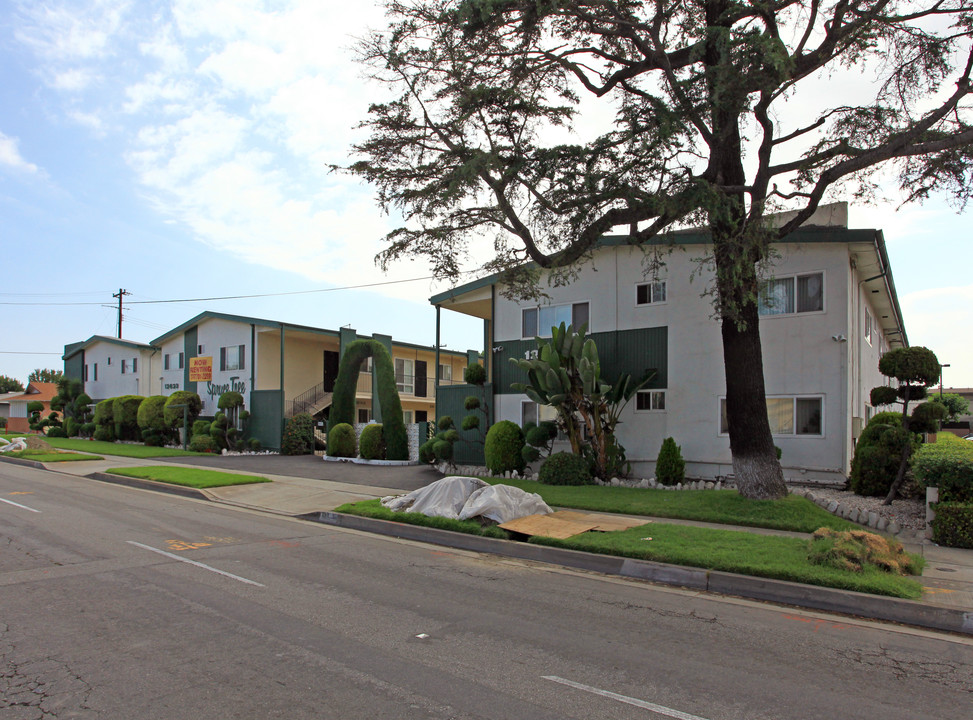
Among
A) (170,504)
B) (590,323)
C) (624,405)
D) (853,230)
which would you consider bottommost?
(170,504)

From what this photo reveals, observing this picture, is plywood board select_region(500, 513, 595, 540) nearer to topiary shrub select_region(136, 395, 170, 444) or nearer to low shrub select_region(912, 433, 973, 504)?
low shrub select_region(912, 433, 973, 504)

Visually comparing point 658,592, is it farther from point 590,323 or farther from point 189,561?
point 590,323

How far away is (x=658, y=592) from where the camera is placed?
7.99 m

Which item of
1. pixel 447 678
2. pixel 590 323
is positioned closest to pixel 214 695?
pixel 447 678

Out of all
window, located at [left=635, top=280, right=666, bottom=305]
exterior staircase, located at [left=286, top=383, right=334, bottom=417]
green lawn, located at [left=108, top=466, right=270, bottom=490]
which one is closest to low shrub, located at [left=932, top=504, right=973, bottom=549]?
window, located at [left=635, top=280, right=666, bottom=305]

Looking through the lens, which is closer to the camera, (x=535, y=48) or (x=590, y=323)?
(x=535, y=48)

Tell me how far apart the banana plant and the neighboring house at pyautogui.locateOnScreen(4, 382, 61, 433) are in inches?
2253

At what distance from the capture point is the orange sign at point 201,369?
123 ft

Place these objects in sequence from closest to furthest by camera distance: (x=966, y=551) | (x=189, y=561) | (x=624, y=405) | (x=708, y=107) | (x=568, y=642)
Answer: (x=568, y=642) → (x=189, y=561) → (x=966, y=551) → (x=708, y=107) → (x=624, y=405)

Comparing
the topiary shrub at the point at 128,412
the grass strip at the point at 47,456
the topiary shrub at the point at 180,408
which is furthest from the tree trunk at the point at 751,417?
the topiary shrub at the point at 128,412

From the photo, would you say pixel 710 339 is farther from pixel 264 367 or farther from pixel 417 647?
pixel 264 367

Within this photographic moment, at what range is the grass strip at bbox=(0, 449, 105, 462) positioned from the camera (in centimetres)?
2606

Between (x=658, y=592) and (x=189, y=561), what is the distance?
6215 mm

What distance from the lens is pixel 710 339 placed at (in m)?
18.0
